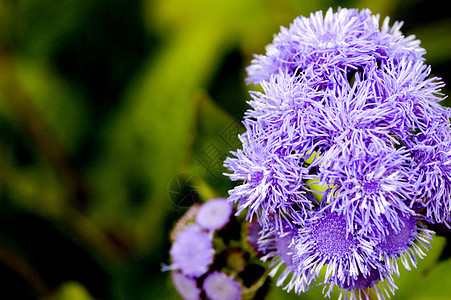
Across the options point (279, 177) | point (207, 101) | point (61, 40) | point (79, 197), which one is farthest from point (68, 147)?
point (279, 177)

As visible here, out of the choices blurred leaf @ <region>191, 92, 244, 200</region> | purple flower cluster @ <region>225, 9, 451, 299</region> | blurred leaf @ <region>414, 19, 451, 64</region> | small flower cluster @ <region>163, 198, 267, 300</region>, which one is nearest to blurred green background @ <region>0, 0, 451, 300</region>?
blurred leaf @ <region>414, 19, 451, 64</region>

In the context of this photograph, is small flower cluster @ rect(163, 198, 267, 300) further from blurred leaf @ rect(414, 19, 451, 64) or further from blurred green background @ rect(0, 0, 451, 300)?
blurred leaf @ rect(414, 19, 451, 64)

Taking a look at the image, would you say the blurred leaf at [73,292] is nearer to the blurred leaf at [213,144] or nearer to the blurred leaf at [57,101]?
the blurred leaf at [213,144]

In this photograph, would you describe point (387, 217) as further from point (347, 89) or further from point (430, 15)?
point (430, 15)

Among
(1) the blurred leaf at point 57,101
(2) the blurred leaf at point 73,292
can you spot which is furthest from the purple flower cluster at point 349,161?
(1) the blurred leaf at point 57,101

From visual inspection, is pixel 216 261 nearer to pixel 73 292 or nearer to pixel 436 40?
pixel 73 292
